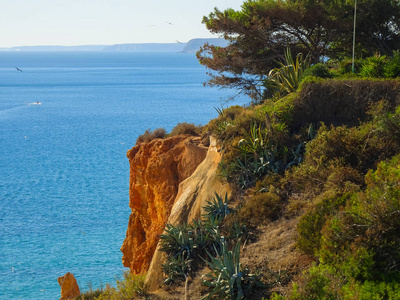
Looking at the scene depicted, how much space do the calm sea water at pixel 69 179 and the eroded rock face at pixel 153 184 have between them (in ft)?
8.52

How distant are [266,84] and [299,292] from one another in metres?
11.8

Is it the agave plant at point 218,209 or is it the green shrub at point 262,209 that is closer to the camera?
the green shrub at point 262,209

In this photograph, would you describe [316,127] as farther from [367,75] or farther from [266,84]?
[266,84]

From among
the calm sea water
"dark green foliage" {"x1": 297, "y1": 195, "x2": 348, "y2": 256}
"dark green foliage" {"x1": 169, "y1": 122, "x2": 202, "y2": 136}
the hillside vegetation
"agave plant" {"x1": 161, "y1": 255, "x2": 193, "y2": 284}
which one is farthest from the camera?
→ the calm sea water

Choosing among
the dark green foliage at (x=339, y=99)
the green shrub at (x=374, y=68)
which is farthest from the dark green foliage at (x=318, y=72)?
the dark green foliage at (x=339, y=99)

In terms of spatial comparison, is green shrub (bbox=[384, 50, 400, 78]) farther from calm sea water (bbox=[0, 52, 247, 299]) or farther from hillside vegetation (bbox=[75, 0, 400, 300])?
calm sea water (bbox=[0, 52, 247, 299])

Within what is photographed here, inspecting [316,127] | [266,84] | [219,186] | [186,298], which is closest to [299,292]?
[186,298]

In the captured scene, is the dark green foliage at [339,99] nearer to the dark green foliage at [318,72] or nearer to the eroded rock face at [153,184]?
the dark green foliage at [318,72]

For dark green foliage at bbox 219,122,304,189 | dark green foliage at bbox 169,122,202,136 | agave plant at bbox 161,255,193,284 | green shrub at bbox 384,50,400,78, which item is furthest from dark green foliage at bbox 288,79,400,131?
dark green foliage at bbox 169,122,202,136

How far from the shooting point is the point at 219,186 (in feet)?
45.3

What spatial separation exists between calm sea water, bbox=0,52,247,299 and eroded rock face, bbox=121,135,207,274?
260 centimetres

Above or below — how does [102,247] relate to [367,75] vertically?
below

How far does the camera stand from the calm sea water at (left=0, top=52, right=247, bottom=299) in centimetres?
2652

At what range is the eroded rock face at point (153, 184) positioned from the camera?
1834 cm
